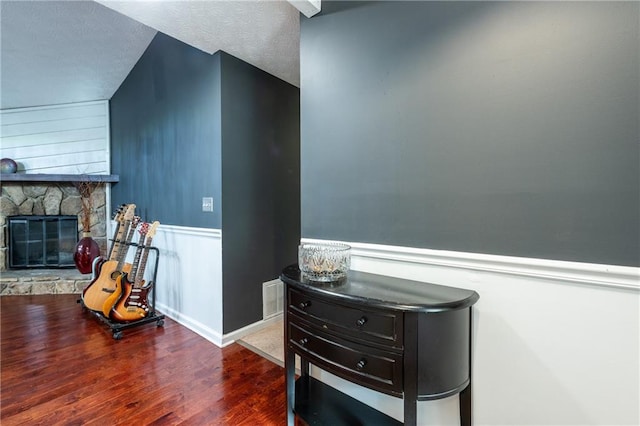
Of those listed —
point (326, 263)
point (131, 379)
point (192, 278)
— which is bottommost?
point (131, 379)

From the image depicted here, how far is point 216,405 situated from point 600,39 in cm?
233

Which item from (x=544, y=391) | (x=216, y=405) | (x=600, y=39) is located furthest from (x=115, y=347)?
(x=600, y=39)

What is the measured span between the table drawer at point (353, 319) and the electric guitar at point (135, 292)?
79.1 inches

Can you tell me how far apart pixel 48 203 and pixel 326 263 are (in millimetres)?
4634

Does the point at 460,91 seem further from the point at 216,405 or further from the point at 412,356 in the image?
the point at 216,405

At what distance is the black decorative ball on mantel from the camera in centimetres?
384

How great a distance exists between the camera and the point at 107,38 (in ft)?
10.1

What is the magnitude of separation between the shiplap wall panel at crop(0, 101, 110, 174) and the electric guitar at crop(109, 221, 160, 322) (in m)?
2.05

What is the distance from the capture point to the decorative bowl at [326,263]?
132 centimetres

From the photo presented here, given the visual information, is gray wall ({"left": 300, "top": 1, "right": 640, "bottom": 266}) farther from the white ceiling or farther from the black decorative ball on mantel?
the black decorative ball on mantel

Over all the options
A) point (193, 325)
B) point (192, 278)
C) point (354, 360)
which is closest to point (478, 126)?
point (354, 360)

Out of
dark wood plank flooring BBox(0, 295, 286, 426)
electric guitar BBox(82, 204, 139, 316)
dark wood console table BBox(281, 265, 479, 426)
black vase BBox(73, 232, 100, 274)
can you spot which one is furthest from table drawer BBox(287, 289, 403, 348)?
black vase BBox(73, 232, 100, 274)

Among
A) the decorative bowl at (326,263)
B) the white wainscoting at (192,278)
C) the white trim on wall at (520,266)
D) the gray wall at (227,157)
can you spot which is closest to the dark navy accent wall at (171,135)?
the gray wall at (227,157)

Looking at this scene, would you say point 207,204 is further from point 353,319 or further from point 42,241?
point 42,241
